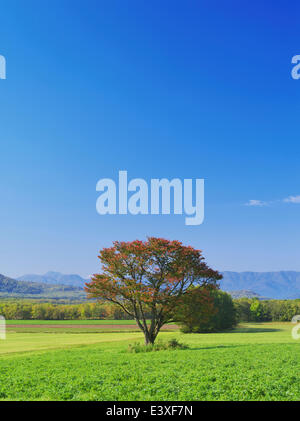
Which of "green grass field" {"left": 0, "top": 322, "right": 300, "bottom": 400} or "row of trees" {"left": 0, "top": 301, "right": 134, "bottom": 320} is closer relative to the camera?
"green grass field" {"left": 0, "top": 322, "right": 300, "bottom": 400}

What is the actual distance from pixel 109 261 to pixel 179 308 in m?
7.78

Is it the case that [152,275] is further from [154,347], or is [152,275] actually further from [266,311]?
[266,311]

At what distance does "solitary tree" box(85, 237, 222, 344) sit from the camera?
30.8m

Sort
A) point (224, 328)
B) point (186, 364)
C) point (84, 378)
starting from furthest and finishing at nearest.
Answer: point (224, 328) → point (186, 364) → point (84, 378)

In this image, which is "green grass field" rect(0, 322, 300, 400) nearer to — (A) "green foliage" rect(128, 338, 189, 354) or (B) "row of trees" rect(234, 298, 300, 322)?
(A) "green foliage" rect(128, 338, 189, 354)

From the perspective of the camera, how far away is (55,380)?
1495cm

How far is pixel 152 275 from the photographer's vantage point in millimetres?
31641

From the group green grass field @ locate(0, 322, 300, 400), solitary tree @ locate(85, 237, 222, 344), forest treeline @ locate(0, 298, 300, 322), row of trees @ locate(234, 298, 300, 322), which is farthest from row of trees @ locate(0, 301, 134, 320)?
green grass field @ locate(0, 322, 300, 400)

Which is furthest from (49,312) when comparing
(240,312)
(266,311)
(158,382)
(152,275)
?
(158,382)

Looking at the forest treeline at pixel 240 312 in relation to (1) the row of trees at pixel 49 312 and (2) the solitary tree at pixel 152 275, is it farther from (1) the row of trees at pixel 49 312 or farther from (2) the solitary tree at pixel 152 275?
(2) the solitary tree at pixel 152 275

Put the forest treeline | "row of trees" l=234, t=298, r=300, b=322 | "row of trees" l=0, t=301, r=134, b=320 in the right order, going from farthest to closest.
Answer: "row of trees" l=0, t=301, r=134, b=320, the forest treeline, "row of trees" l=234, t=298, r=300, b=322

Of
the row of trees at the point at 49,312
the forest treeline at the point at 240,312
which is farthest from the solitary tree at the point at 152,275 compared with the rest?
the row of trees at the point at 49,312

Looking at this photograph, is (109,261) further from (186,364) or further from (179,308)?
(186,364)
